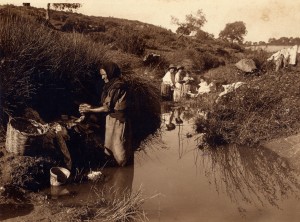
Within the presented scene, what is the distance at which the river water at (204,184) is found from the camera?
16.4 ft

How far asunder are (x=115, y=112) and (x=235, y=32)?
32.3 meters

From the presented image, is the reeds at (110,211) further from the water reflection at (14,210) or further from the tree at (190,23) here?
the tree at (190,23)

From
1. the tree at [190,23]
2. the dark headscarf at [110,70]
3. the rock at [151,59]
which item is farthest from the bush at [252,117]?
the tree at [190,23]

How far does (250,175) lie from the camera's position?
648 centimetres

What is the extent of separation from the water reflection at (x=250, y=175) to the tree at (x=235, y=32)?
29784mm

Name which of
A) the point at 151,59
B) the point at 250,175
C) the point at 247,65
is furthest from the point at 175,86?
the point at 247,65

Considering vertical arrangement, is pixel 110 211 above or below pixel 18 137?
below

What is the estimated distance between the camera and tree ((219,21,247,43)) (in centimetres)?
3584

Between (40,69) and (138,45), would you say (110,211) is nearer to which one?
(40,69)

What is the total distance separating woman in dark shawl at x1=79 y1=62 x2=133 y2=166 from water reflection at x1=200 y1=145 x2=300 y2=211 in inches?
63.1

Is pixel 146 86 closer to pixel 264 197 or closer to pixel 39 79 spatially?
pixel 39 79

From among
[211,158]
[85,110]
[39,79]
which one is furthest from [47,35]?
[211,158]

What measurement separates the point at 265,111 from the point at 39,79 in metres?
5.26

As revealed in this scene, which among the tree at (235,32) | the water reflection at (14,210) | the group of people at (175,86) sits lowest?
the water reflection at (14,210)
